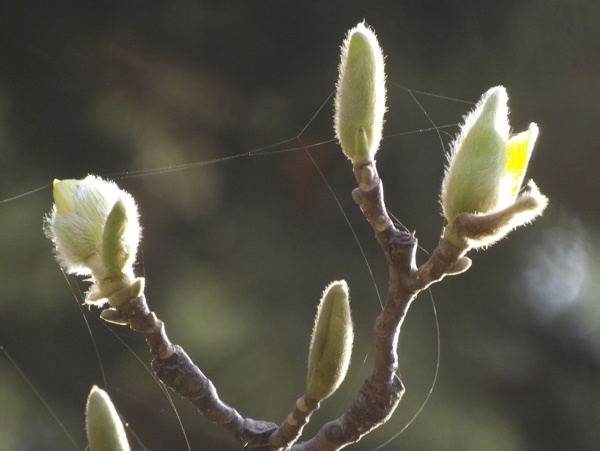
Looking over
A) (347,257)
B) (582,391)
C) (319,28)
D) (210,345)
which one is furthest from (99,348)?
(582,391)

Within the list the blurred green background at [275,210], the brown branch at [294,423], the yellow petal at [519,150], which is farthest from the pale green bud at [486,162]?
the blurred green background at [275,210]

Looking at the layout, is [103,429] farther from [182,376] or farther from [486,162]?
[486,162]

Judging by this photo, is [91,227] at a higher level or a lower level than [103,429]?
higher

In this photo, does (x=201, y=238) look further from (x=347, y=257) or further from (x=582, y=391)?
(x=582, y=391)

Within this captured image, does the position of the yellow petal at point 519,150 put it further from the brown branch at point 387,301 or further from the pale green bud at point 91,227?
the pale green bud at point 91,227

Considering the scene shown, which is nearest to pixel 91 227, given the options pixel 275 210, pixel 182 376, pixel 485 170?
pixel 182 376

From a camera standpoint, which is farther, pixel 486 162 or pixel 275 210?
pixel 275 210
